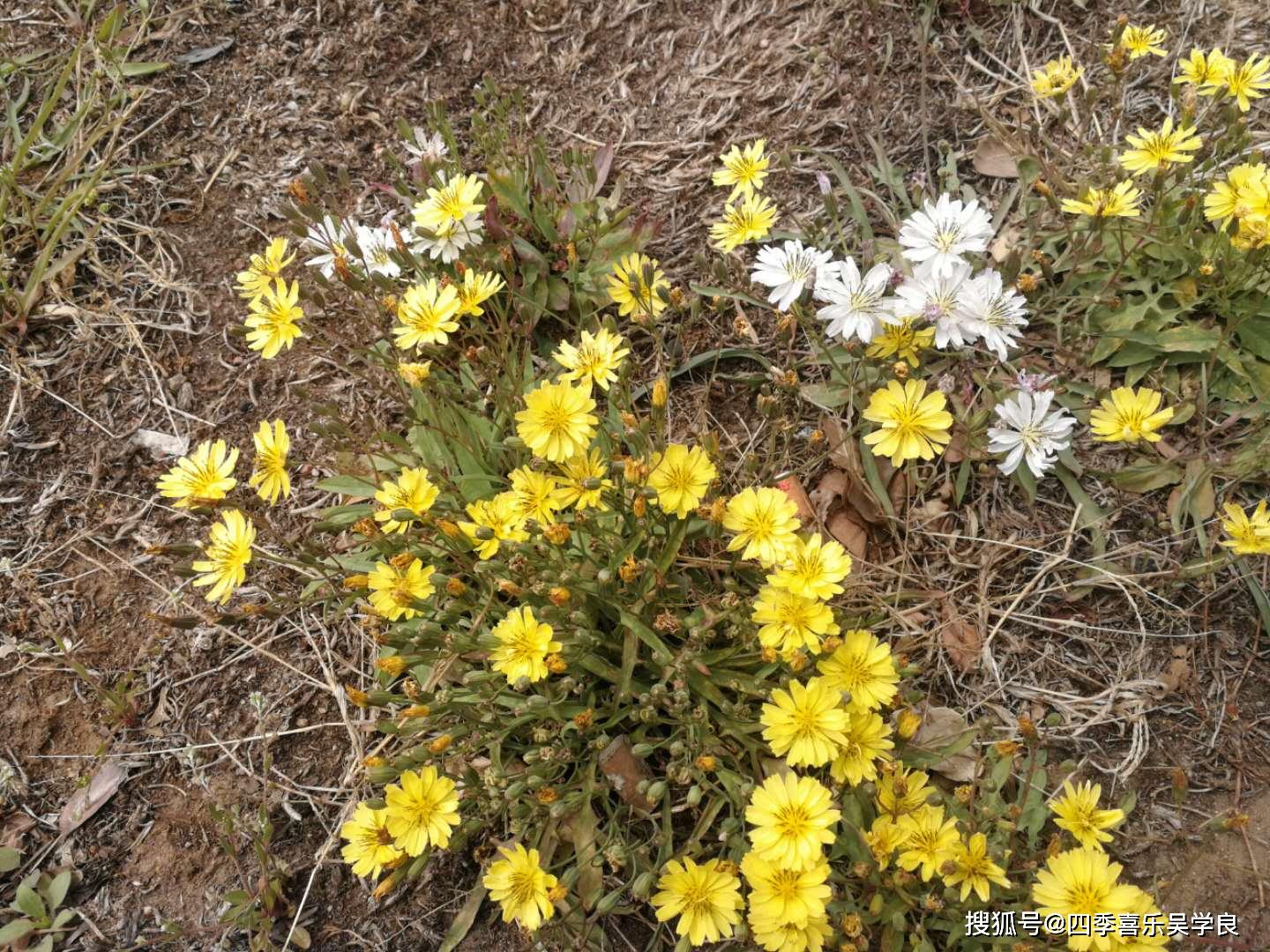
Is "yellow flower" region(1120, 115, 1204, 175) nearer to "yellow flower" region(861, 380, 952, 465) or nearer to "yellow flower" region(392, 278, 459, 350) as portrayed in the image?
"yellow flower" region(861, 380, 952, 465)

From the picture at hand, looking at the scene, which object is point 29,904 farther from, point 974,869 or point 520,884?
point 974,869

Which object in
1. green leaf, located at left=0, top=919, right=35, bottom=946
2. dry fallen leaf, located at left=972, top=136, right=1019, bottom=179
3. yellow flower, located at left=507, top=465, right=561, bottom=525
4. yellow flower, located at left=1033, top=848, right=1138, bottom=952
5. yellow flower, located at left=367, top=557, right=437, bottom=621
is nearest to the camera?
yellow flower, located at left=1033, top=848, right=1138, bottom=952

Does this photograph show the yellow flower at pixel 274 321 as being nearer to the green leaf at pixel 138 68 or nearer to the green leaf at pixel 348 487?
the green leaf at pixel 348 487

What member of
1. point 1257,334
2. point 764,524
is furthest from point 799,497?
point 1257,334

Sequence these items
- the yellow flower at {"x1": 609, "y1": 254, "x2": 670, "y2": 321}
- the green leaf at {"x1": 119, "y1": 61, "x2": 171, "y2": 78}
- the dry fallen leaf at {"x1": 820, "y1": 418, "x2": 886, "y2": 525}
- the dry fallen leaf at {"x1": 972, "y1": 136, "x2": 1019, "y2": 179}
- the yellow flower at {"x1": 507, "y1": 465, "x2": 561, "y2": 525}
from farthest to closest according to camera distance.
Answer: the green leaf at {"x1": 119, "y1": 61, "x2": 171, "y2": 78}, the dry fallen leaf at {"x1": 972, "y1": 136, "x2": 1019, "y2": 179}, the dry fallen leaf at {"x1": 820, "y1": 418, "x2": 886, "y2": 525}, the yellow flower at {"x1": 609, "y1": 254, "x2": 670, "y2": 321}, the yellow flower at {"x1": 507, "y1": 465, "x2": 561, "y2": 525}

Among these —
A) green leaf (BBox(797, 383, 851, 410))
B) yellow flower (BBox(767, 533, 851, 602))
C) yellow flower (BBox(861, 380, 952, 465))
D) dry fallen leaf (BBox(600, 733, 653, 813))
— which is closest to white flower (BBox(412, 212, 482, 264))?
green leaf (BBox(797, 383, 851, 410))

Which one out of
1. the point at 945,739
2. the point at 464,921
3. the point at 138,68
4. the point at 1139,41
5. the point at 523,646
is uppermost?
the point at 138,68
